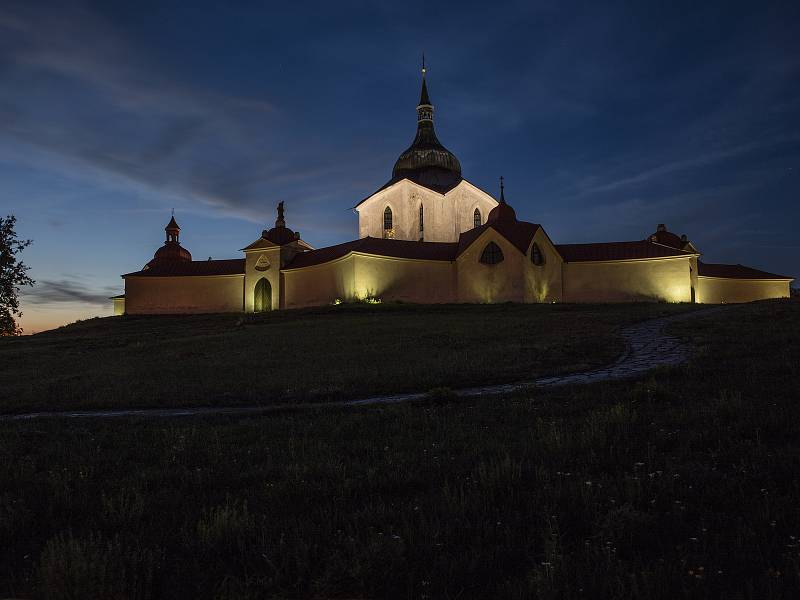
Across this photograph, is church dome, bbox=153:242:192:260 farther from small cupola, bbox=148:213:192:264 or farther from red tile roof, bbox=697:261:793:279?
red tile roof, bbox=697:261:793:279

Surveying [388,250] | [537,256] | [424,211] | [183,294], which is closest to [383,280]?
[388,250]

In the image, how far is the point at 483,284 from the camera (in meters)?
41.0

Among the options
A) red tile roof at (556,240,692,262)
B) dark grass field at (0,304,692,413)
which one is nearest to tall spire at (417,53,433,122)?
red tile roof at (556,240,692,262)

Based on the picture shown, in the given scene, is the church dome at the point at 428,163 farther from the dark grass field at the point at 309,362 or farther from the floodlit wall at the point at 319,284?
the dark grass field at the point at 309,362

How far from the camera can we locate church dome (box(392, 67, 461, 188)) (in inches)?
2140

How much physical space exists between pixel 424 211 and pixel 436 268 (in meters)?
11.0

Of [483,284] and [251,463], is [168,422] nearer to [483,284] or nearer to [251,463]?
[251,463]

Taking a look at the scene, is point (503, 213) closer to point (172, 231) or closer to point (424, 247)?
point (424, 247)

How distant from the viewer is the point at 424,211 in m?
51.9

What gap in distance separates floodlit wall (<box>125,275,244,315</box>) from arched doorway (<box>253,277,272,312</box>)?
223 centimetres

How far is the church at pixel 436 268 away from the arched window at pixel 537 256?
0.08m

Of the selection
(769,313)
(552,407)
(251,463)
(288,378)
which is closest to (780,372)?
(552,407)

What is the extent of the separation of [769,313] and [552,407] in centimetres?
1887

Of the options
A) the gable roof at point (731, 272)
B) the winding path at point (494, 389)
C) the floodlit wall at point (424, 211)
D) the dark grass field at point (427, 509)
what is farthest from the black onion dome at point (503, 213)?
the dark grass field at point (427, 509)
